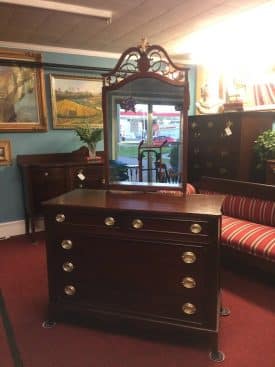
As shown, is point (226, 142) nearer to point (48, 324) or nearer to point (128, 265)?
point (128, 265)

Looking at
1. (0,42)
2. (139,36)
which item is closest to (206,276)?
(139,36)

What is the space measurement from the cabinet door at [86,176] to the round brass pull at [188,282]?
2153 mm

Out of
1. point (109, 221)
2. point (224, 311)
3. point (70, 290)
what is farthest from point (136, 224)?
point (224, 311)

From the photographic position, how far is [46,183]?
3.51 meters

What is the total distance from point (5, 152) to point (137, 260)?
251 cm

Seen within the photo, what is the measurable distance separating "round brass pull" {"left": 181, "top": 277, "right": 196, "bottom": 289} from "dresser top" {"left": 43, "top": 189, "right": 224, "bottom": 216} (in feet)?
1.33

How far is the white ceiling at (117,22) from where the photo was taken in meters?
2.45

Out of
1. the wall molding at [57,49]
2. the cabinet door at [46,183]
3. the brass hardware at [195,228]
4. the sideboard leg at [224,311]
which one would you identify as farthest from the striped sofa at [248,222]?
the wall molding at [57,49]

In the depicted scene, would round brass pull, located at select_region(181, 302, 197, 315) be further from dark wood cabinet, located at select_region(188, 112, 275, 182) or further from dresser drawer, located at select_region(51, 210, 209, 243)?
dark wood cabinet, located at select_region(188, 112, 275, 182)

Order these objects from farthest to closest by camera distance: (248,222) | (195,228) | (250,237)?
(248,222) < (250,237) < (195,228)

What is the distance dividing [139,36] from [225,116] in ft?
4.47

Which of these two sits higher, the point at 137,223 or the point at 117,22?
the point at 117,22

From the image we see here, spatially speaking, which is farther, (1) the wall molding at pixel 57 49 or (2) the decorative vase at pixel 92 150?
(2) the decorative vase at pixel 92 150

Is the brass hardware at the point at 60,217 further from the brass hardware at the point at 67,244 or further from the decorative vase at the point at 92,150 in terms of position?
the decorative vase at the point at 92,150
